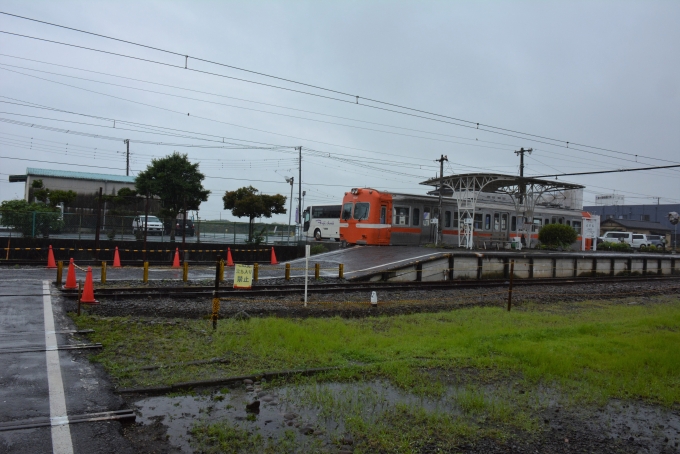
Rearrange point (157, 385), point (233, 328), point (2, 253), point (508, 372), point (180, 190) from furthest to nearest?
point (180, 190), point (2, 253), point (233, 328), point (508, 372), point (157, 385)

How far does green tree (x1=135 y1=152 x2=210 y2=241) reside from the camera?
32.4 metres

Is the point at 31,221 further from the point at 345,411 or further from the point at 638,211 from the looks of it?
the point at 638,211

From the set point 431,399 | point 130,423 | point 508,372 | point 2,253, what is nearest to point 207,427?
point 130,423

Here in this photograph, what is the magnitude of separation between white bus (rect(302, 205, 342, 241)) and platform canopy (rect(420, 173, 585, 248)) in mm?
6519

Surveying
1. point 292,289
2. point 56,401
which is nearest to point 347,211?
point 292,289

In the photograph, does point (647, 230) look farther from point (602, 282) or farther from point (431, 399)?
point (431, 399)

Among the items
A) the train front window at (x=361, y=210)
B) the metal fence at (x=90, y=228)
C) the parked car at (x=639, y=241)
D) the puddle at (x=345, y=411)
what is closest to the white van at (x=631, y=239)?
the parked car at (x=639, y=241)

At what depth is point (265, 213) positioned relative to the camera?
34.2 meters

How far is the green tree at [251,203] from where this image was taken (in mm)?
33062

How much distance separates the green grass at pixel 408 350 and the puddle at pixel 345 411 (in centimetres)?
49

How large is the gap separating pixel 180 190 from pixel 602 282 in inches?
949

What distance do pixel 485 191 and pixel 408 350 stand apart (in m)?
27.5

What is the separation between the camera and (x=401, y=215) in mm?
26625

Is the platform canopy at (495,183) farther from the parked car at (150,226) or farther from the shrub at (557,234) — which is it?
the parked car at (150,226)
